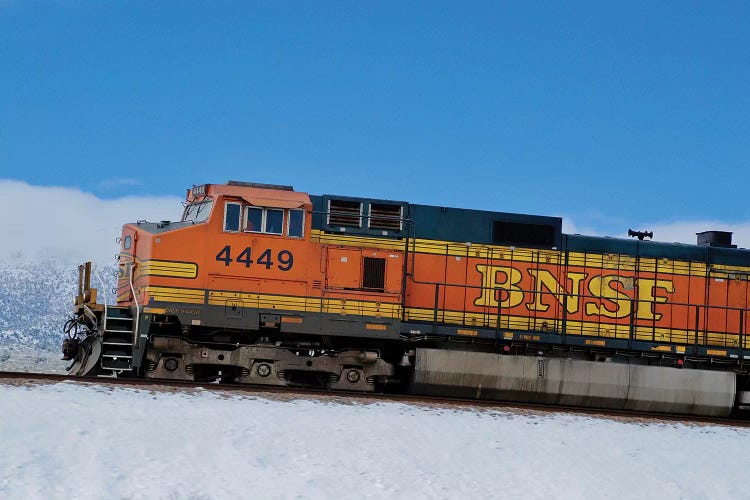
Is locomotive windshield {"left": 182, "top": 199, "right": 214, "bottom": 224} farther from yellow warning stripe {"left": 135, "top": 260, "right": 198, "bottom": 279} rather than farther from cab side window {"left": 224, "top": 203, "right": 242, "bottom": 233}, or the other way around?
yellow warning stripe {"left": 135, "top": 260, "right": 198, "bottom": 279}

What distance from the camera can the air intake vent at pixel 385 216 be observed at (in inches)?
598

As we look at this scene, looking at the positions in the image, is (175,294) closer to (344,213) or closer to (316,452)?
(344,213)

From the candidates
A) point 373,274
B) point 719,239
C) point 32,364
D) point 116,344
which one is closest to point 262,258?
point 373,274

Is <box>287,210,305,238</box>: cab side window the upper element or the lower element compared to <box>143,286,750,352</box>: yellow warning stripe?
upper

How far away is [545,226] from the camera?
16125mm

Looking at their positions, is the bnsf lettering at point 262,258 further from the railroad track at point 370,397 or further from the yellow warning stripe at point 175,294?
the railroad track at point 370,397

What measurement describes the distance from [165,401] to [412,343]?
5134mm

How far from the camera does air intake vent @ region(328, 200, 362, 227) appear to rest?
14984mm

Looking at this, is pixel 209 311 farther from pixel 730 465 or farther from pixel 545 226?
pixel 730 465

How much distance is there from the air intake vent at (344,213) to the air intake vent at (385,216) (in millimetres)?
242

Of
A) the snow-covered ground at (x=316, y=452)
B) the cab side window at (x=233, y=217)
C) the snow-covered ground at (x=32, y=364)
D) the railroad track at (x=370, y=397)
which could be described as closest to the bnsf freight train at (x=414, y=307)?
the cab side window at (x=233, y=217)

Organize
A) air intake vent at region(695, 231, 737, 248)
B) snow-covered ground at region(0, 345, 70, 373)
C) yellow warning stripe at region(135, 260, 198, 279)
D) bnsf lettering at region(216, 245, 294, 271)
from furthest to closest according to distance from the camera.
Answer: snow-covered ground at region(0, 345, 70, 373), air intake vent at region(695, 231, 737, 248), bnsf lettering at region(216, 245, 294, 271), yellow warning stripe at region(135, 260, 198, 279)

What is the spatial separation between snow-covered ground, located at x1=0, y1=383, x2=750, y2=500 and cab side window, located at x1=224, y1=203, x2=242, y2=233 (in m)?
2.96

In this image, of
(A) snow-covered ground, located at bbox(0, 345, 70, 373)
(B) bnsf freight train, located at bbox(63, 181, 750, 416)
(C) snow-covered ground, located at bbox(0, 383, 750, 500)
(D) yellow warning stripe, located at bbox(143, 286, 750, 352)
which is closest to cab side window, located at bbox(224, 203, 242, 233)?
(B) bnsf freight train, located at bbox(63, 181, 750, 416)
